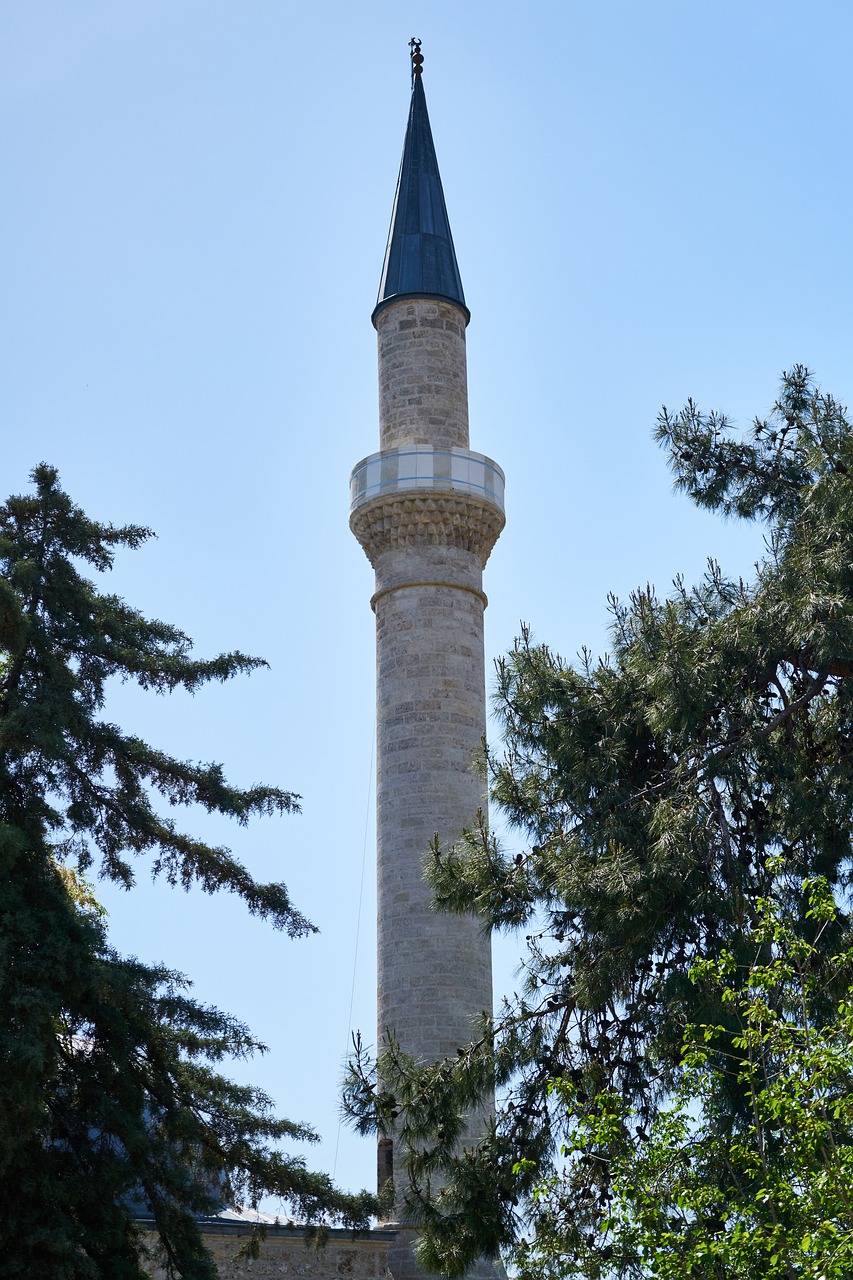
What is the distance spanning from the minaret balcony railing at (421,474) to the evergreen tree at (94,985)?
20.6 feet

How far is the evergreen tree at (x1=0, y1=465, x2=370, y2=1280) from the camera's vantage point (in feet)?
→ 41.3

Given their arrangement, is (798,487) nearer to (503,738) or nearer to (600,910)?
(503,738)

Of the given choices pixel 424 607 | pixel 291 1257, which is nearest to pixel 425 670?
pixel 424 607

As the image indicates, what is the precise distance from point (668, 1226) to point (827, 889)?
6.91ft

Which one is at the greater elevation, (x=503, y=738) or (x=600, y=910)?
(x=503, y=738)

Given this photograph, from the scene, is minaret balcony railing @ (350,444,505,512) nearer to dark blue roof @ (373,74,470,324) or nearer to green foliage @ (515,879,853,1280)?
dark blue roof @ (373,74,470,324)

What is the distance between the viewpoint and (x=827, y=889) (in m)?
10.1

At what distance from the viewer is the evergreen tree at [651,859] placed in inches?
420

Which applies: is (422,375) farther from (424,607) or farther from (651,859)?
(651,859)

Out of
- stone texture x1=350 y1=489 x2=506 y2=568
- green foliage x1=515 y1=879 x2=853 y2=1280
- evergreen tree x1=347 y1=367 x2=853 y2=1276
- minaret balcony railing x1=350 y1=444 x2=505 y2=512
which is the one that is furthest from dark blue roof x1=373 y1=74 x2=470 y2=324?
green foliage x1=515 y1=879 x2=853 y2=1280

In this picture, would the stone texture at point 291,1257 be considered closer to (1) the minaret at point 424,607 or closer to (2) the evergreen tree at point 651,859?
(1) the minaret at point 424,607

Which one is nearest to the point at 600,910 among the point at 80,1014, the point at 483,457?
the point at 80,1014

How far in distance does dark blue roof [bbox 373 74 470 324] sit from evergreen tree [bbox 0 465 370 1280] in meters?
8.24

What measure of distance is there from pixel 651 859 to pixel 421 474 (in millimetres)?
11291
